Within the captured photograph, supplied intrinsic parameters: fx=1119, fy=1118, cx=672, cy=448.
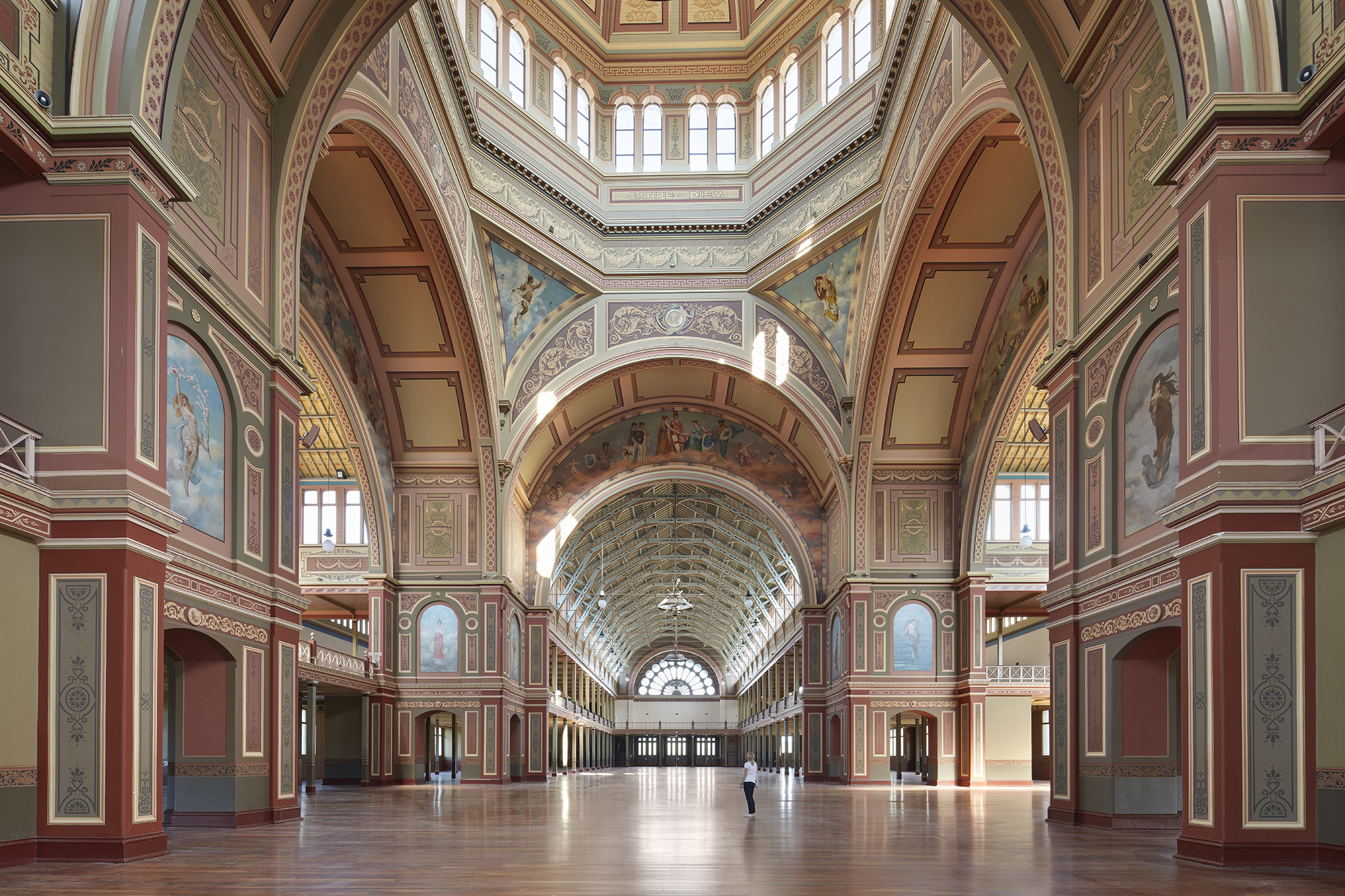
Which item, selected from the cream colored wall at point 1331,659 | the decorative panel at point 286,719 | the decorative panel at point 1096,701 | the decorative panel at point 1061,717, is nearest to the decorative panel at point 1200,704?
the cream colored wall at point 1331,659

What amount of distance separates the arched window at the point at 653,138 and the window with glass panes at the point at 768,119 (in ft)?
9.48

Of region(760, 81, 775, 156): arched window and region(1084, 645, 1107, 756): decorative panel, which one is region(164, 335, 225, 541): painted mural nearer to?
region(1084, 645, 1107, 756): decorative panel

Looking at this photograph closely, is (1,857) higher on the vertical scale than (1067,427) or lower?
lower

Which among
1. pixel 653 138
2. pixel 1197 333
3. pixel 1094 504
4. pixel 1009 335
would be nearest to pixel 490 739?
pixel 653 138

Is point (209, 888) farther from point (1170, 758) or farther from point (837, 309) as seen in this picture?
point (837, 309)

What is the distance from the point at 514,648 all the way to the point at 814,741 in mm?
10857

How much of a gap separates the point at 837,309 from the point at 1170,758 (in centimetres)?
1778

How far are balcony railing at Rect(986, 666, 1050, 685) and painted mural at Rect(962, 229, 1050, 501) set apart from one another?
8.19m

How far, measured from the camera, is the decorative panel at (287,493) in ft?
52.0

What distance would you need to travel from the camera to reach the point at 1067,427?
15641 mm

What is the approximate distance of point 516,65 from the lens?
28.3m

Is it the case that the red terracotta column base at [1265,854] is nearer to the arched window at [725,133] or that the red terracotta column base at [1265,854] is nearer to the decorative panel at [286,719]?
the decorative panel at [286,719]

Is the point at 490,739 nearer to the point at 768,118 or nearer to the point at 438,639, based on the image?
the point at 438,639

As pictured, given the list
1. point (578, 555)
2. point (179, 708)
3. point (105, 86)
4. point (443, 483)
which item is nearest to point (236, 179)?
point (105, 86)
